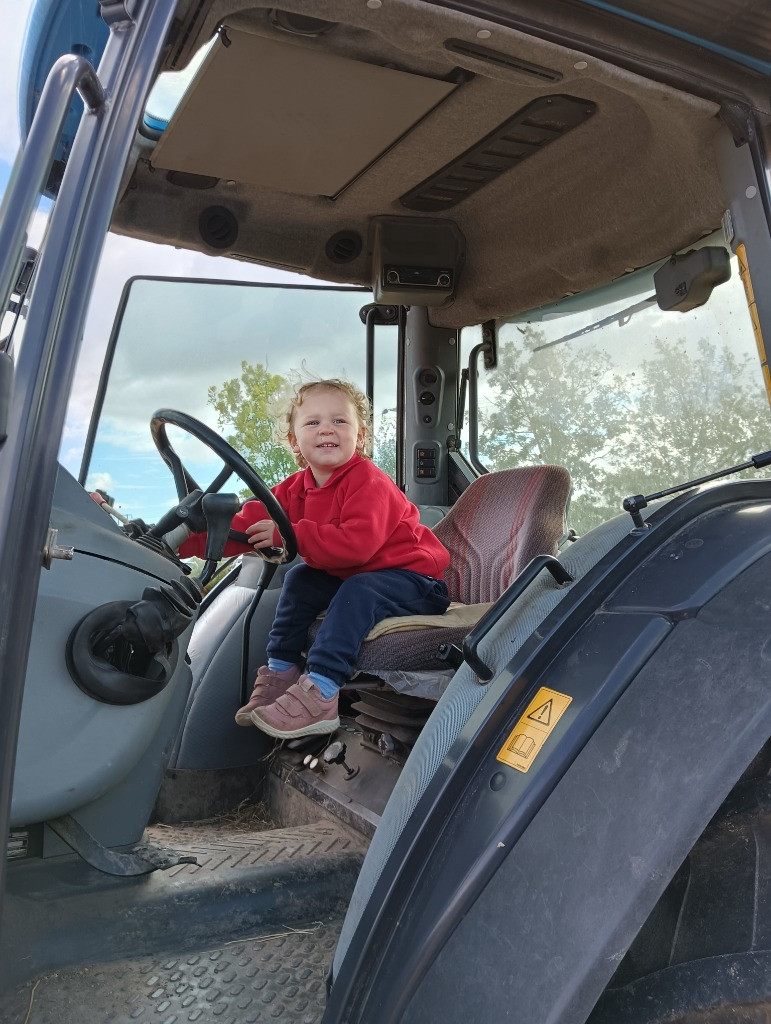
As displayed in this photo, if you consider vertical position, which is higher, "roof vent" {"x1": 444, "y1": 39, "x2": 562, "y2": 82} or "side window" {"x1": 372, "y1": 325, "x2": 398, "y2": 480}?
"side window" {"x1": 372, "y1": 325, "x2": 398, "y2": 480}

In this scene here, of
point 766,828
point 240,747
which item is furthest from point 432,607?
point 766,828

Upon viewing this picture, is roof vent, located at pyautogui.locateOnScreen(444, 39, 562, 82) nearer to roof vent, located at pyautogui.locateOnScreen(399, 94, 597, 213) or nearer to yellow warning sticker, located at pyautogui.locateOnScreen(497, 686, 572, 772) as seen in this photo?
roof vent, located at pyautogui.locateOnScreen(399, 94, 597, 213)

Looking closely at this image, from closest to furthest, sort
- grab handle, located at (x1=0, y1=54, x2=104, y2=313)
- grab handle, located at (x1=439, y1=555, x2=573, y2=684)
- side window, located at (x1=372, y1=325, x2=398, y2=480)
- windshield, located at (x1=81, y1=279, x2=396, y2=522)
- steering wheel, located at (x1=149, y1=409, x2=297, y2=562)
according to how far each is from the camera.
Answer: grab handle, located at (x1=0, y1=54, x2=104, y2=313)
grab handle, located at (x1=439, y1=555, x2=573, y2=684)
steering wheel, located at (x1=149, y1=409, x2=297, y2=562)
windshield, located at (x1=81, y1=279, x2=396, y2=522)
side window, located at (x1=372, y1=325, x2=398, y2=480)

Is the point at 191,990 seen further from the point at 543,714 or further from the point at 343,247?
the point at 343,247

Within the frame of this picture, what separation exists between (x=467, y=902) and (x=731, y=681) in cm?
36

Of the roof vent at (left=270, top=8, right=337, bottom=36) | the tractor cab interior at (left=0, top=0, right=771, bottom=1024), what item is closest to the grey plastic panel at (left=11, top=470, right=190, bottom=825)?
the tractor cab interior at (left=0, top=0, right=771, bottom=1024)

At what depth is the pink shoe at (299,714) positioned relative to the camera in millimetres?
1795

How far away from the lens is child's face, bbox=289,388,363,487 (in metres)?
2.20

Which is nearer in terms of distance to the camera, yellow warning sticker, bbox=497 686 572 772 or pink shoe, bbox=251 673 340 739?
yellow warning sticker, bbox=497 686 572 772

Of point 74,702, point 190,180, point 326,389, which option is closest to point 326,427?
point 326,389

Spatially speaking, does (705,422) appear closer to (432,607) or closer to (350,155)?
(432,607)

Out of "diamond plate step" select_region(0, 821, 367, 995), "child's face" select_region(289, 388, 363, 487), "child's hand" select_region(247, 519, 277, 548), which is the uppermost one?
"child's face" select_region(289, 388, 363, 487)

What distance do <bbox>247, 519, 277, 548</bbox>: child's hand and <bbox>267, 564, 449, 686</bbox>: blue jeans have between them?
0.77ft

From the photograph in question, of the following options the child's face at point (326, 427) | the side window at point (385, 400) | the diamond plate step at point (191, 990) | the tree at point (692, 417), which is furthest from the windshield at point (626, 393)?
the diamond plate step at point (191, 990)
